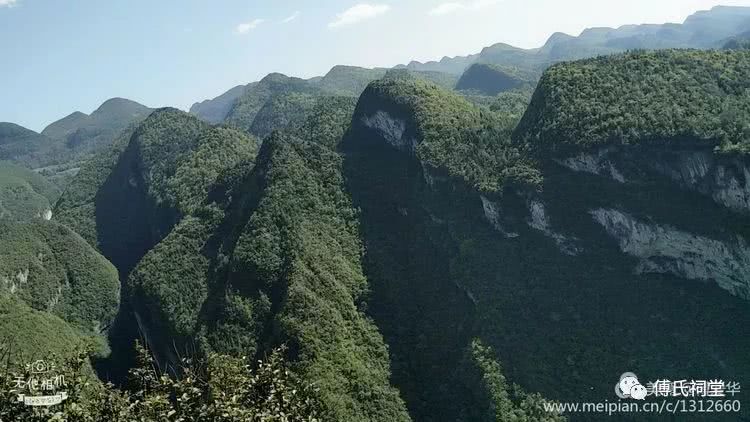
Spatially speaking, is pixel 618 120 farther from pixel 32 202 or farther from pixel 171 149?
pixel 32 202

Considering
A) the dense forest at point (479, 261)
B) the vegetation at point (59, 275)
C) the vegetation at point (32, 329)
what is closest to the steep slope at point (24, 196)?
the vegetation at point (59, 275)

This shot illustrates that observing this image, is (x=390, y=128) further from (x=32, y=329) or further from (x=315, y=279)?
(x=32, y=329)

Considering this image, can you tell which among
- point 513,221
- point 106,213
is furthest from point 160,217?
point 513,221

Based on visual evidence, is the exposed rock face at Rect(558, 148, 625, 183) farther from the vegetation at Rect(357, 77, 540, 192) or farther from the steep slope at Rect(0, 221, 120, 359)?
the steep slope at Rect(0, 221, 120, 359)

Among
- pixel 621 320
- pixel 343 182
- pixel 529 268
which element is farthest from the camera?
pixel 343 182

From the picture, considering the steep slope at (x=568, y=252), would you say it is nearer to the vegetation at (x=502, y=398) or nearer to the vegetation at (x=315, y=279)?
the vegetation at (x=502, y=398)

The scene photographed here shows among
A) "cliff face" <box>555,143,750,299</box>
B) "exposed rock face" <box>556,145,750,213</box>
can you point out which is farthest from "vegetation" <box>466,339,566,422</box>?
"exposed rock face" <box>556,145,750,213</box>
